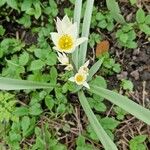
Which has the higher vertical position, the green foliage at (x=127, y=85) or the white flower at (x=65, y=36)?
the white flower at (x=65, y=36)

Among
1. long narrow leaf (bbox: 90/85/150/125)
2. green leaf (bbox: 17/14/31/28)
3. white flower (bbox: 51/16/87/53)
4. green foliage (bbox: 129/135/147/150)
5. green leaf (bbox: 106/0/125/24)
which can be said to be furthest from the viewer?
green leaf (bbox: 17/14/31/28)

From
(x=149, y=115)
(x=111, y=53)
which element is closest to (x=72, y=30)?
(x=149, y=115)

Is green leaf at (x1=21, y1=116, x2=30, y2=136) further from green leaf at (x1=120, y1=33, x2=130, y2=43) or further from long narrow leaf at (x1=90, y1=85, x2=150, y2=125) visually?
green leaf at (x1=120, y1=33, x2=130, y2=43)

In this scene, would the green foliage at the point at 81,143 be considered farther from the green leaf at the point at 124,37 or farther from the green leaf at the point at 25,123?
the green leaf at the point at 124,37

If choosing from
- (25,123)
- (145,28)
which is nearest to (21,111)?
(25,123)

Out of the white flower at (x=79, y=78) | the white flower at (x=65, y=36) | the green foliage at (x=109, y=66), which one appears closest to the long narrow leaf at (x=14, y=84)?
the white flower at (x=79, y=78)

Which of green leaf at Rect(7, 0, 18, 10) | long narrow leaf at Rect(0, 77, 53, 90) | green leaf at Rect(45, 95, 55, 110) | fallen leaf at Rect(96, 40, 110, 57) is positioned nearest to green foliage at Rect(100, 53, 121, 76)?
fallen leaf at Rect(96, 40, 110, 57)
